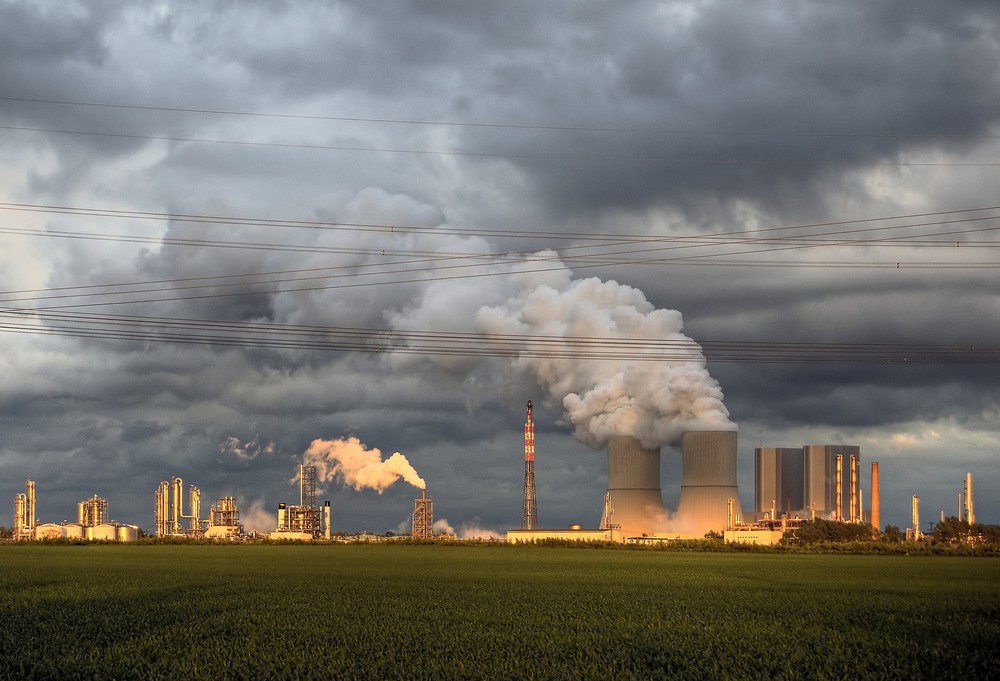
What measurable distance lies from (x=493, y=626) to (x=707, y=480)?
257 feet

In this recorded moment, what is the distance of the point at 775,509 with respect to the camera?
5507 inches

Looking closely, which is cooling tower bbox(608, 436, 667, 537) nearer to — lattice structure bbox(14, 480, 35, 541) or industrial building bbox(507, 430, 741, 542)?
industrial building bbox(507, 430, 741, 542)

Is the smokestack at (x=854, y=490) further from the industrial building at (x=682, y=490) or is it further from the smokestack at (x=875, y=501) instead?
the industrial building at (x=682, y=490)

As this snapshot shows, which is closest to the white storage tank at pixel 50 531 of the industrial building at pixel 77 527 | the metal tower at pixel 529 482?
the industrial building at pixel 77 527

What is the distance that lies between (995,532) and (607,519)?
41.0 meters

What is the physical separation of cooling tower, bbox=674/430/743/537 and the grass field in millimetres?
46596

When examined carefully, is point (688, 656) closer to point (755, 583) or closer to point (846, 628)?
point (846, 628)

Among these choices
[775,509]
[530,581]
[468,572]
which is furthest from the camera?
[775,509]

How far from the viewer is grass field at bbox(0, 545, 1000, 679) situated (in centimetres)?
2311

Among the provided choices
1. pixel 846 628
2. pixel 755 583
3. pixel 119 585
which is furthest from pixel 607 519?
pixel 846 628

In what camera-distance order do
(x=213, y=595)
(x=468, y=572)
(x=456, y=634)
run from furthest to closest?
(x=468, y=572), (x=213, y=595), (x=456, y=634)

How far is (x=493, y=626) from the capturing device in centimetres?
2988

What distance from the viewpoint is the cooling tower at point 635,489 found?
108 metres

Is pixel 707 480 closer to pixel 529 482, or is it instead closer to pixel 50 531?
pixel 529 482
